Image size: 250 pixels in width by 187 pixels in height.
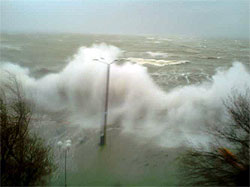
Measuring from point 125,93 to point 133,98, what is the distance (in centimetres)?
121

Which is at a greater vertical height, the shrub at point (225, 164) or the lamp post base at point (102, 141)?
the shrub at point (225, 164)

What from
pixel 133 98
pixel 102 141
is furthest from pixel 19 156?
pixel 133 98

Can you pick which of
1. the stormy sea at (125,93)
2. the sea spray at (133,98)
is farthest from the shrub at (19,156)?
the sea spray at (133,98)

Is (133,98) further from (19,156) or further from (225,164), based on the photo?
(19,156)

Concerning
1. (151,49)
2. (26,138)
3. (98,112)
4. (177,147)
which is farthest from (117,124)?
(151,49)

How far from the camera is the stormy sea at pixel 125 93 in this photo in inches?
504

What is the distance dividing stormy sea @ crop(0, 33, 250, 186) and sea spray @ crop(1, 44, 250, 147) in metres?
0.08

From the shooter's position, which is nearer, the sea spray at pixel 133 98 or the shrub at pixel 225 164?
the shrub at pixel 225 164

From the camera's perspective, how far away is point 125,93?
2298cm

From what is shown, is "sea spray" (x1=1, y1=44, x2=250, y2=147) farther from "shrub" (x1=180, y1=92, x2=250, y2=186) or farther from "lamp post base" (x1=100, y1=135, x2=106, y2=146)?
"shrub" (x1=180, y1=92, x2=250, y2=186)

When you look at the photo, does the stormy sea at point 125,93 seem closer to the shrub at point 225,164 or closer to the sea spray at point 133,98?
the sea spray at point 133,98

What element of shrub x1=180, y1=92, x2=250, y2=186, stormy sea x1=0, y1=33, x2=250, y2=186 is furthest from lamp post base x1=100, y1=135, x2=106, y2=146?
shrub x1=180, y1=92, x2=250, y2=186

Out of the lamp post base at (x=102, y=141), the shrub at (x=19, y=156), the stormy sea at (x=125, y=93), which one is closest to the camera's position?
the shrub at (x=19, y=156)

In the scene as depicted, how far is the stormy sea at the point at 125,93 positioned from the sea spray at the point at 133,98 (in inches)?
3.3
